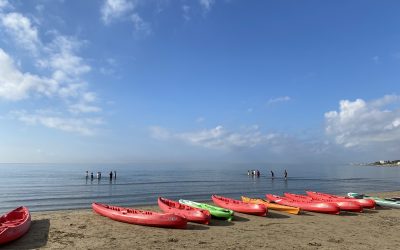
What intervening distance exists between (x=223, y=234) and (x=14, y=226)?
27.1 ft

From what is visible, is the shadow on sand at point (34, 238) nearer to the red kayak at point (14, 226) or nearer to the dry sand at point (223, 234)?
the dry sand at point (223, 234)

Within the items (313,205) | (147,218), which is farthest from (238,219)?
(313,205)

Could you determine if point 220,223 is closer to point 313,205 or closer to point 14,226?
point 313,205

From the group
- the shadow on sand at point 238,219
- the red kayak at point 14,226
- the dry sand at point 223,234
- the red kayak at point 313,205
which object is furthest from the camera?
the red kayak at point 313,205

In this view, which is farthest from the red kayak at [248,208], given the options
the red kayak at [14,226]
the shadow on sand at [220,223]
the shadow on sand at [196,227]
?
the red kayak at [14,226]

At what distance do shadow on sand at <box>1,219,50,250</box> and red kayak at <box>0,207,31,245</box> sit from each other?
194mm

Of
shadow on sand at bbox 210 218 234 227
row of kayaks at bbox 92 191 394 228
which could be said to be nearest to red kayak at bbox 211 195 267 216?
row of kayaks at bbox 92 191 394 228

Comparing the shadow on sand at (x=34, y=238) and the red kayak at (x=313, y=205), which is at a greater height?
the red kayak at (x=313, y=205)

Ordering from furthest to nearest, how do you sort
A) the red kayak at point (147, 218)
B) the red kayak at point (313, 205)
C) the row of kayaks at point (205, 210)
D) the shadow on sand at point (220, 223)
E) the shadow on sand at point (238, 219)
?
the red kayak at point (313, 205) → the shadow on sand at point (238, 219) → the shadow on sand at point (220, 223) → the row of kayaks at point (205, 210) → the red kayak at point (147, 218)

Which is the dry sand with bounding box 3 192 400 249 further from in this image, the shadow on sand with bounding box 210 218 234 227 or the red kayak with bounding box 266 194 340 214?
the red kayak with bounding box 266 194 340 214

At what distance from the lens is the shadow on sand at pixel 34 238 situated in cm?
1263

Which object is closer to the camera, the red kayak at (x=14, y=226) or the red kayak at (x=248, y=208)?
the red kayak at (x=14, y=226)

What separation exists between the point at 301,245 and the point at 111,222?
895 centimetres

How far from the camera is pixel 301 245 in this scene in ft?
43.1
